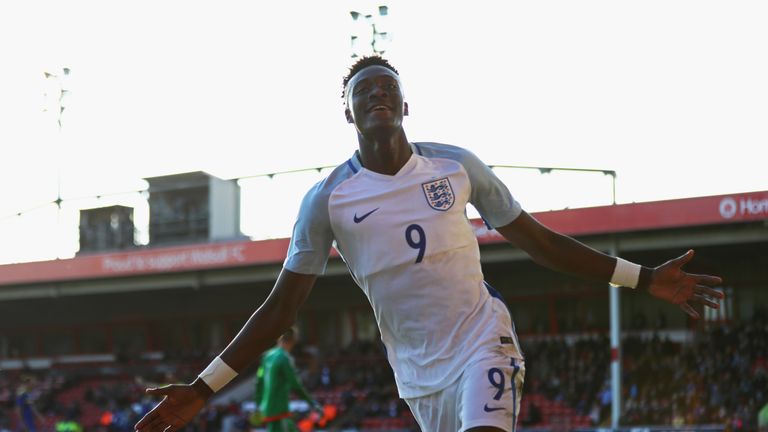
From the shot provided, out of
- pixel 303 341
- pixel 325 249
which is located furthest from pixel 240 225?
pixel 325 249

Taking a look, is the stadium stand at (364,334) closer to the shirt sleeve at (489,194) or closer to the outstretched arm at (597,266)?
the outstretched arm at (597,266)

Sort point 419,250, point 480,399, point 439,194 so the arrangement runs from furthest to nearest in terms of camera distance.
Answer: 1. point 439,194
2. point 419,250
3. point 480,399

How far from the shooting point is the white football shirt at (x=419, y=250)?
4.75 metres

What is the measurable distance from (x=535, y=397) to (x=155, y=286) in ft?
43.0

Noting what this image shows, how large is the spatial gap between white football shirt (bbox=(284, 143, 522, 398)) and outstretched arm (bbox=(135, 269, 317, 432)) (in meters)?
0.09

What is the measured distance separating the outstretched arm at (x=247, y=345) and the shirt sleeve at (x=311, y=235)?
51 mm

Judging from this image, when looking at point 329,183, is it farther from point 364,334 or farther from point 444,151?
point 364,334

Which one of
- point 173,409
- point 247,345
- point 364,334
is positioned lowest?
point 364,334

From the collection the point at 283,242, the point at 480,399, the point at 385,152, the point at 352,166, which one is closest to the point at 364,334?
the point at 283,242

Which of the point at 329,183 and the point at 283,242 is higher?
the point at 283,242

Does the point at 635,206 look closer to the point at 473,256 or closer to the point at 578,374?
the point at 578,374

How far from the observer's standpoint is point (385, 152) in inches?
193

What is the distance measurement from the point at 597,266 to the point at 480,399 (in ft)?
3.06

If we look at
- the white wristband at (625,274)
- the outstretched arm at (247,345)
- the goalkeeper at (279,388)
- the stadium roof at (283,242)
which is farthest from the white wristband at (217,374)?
the stadium roof at (283,242)
